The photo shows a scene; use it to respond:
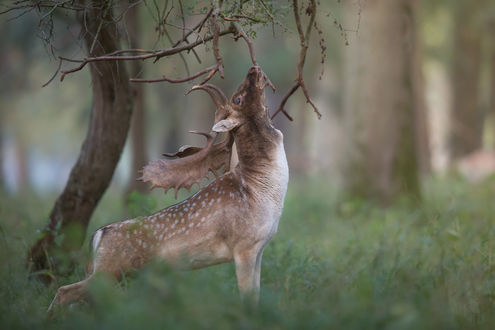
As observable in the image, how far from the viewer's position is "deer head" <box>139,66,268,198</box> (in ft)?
14.4

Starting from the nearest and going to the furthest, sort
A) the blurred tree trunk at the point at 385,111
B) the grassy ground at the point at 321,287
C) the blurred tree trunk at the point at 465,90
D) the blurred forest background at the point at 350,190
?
the grassy ground at the point at 321,287, the blurred forest background at the point at 350,190, the blurred tree trunk at the point at 385,111, the blurred tree trunk at the point at 465,90

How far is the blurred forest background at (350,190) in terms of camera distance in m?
3.46

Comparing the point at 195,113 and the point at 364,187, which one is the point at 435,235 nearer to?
the point at 364,187

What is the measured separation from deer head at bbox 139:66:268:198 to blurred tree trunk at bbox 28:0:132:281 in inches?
67.5

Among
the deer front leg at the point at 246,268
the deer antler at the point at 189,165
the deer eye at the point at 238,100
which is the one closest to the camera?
the deer front leg at the point at 246,268

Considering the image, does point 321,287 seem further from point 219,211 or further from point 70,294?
point 70,294

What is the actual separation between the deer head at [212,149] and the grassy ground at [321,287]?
81 centimetres

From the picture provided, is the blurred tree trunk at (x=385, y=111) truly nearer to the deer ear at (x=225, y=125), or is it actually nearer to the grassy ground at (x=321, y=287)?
the grassy ground at (x=321, y=287)

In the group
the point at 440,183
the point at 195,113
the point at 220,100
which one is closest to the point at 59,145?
the point at 195,113

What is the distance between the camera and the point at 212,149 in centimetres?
460

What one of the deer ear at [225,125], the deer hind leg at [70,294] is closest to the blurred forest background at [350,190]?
the deer hind leg at [70,294]

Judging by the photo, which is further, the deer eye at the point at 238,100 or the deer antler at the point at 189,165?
the deer eye at the point at 238,100

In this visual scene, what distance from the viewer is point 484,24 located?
15.4 m

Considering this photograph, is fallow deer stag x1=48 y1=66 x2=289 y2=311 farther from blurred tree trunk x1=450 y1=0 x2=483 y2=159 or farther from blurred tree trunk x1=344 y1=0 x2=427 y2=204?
blurred tree trunk x1=450 y1=0 x2=483 y2=159
